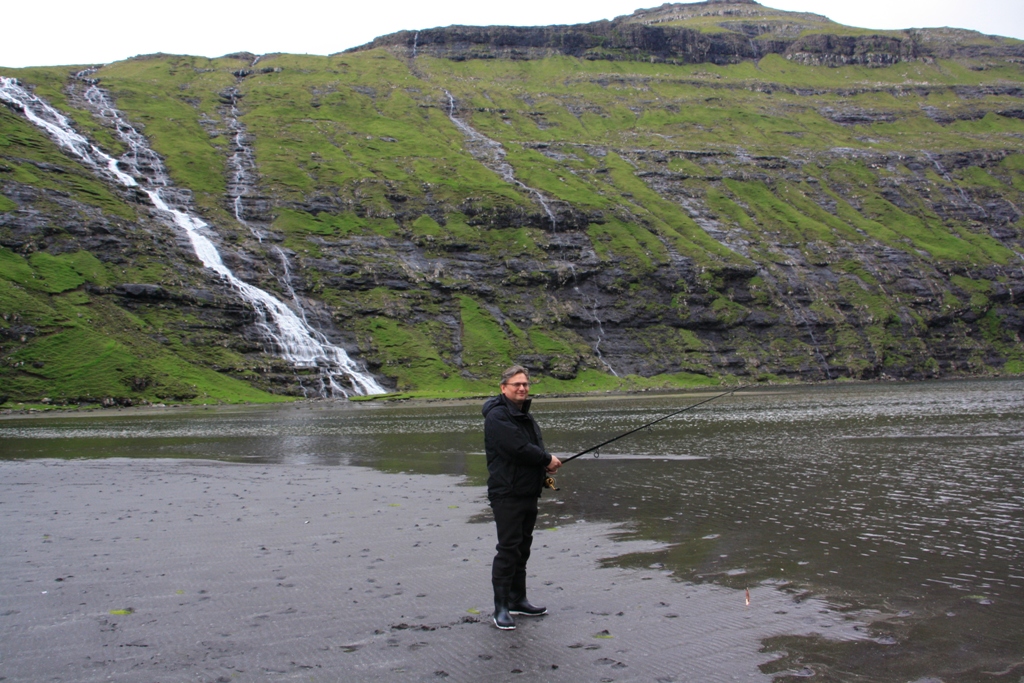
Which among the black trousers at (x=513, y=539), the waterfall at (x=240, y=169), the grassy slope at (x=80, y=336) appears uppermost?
the waterfall at (x=240, y=169)

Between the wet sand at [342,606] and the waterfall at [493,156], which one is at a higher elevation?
the waterfall at [493,156]

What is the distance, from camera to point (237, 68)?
637 ft

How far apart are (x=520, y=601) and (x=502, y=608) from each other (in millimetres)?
449

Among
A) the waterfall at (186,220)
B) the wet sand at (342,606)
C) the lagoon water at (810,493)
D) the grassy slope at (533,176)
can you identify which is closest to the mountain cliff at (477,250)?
the grassy slope at (533,176)

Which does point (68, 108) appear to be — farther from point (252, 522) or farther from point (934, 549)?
point (934, 549)

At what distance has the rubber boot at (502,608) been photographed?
820 cm

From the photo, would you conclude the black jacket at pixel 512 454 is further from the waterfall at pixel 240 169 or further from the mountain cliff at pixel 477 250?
the waterfall at pixel 240 169

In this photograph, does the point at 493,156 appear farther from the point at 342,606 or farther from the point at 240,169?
the point at 342,606

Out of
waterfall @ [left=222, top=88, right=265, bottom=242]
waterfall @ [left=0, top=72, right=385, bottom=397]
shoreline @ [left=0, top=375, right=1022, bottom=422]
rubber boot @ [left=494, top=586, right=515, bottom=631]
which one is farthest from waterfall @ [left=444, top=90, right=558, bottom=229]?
rubber boot @ [left=494, top=586, right=515, bottom=631]

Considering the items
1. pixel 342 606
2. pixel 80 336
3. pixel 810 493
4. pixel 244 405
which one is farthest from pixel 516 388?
pixel 80 336

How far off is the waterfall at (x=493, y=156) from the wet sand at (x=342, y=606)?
106 meters

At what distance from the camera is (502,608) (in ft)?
27.2

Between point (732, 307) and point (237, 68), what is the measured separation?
507ft

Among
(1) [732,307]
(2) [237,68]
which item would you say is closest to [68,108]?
(2) [237,68]
